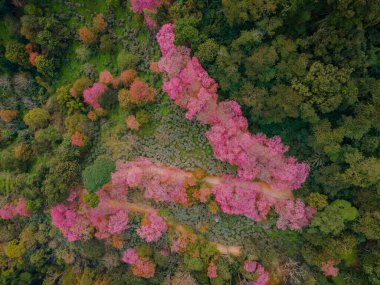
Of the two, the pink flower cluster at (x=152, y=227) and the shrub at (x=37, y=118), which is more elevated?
the shrub at (x=37, y=118)

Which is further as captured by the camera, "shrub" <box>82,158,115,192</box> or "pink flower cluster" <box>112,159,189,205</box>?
"pink flower cluster" <box>112,159,189,205</box>

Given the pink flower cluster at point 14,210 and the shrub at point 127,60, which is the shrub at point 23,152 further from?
the shrub at point 127,60

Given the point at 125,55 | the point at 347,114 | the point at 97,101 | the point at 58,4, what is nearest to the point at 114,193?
the point at 97,101

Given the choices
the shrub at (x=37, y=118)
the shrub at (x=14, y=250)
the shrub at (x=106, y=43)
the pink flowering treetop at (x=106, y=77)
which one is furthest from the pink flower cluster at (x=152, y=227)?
the shrub at (x=106, y=43)

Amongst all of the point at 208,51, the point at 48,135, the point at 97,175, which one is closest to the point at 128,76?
the point at 208,51

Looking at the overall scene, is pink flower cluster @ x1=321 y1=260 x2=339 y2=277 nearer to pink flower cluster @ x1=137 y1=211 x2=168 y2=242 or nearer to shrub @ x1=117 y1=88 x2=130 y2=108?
pink flower cluster @ x1=137 y1=211 x2=168 y2=242

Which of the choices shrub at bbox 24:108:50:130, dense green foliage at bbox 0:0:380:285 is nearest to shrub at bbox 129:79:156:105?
dense green foliage at bbox 0:0:380:285

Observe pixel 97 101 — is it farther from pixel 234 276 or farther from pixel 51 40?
pixel 234 276
